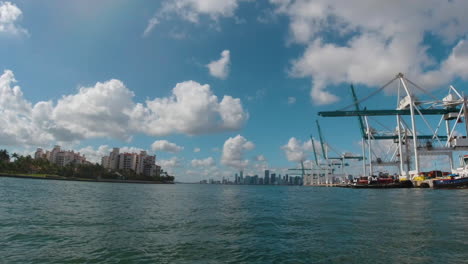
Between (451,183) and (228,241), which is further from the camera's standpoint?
(451,183)

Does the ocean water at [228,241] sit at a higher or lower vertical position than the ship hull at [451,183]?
lower

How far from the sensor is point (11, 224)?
705 inches

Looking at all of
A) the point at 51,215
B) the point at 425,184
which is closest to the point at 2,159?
the point at 51,215

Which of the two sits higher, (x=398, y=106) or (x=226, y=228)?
(x=398, y=106)

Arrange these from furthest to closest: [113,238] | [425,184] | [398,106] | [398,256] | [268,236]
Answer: [398,106] < [425,184] < [268,236] < [113,238] < [398,256]

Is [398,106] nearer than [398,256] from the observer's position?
No

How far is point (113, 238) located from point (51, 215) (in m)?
11.0

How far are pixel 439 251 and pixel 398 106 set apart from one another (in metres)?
98.7

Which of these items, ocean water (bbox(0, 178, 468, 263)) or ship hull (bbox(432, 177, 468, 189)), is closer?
ocean water (bbox(0, 178, 468, 263))

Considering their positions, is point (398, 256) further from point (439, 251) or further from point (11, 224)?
point (11, 224)

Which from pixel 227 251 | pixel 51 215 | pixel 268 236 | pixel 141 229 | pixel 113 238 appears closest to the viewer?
Answer: pixel 227 251

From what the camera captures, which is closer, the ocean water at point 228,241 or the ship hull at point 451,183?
the ocean water at point 228,241

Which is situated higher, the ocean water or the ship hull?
the ship hull

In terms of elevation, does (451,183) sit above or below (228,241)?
above
